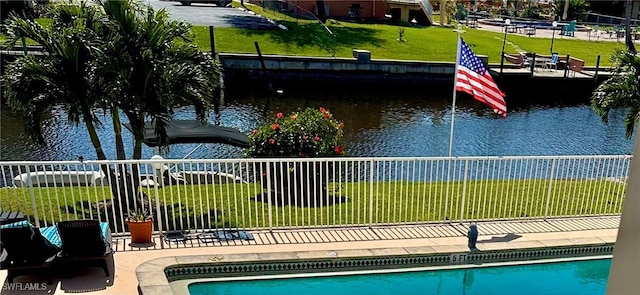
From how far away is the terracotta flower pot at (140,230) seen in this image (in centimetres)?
702

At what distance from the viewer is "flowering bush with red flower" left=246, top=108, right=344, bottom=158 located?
9.34 meters

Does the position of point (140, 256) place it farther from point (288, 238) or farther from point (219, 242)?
point (288, 238)

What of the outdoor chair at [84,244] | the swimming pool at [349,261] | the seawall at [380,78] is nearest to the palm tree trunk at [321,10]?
the seawall at [380,78]

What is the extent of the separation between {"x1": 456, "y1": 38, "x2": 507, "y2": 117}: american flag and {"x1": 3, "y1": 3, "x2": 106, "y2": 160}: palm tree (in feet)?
17.9

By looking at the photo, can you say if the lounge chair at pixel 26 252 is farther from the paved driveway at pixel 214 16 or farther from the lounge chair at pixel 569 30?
the lounge chair at pixel 569 30

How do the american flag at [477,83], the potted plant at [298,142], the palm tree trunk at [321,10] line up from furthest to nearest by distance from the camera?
the palm tree trunk at [321,10], the potted plant at [298,142], the american flag at [477,83]

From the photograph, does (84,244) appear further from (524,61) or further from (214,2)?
(214,2)

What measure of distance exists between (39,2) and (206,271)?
82.8 ft

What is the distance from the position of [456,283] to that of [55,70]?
608cm

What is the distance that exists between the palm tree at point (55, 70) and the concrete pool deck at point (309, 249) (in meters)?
2.28

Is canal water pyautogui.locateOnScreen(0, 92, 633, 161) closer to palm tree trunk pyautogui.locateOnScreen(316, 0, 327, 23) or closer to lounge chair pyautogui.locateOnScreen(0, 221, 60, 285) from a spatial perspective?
lounge chair pyautogui.locateOnScreen(0, 221, 60, 285)

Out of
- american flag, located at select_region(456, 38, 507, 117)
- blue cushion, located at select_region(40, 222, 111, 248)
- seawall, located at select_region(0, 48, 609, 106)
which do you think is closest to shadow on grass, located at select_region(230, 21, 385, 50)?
seawall, located at select_region(0, 48, 609, 106)

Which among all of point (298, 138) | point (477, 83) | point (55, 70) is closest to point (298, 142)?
point (298, 138)

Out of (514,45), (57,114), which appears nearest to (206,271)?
(57,114)
